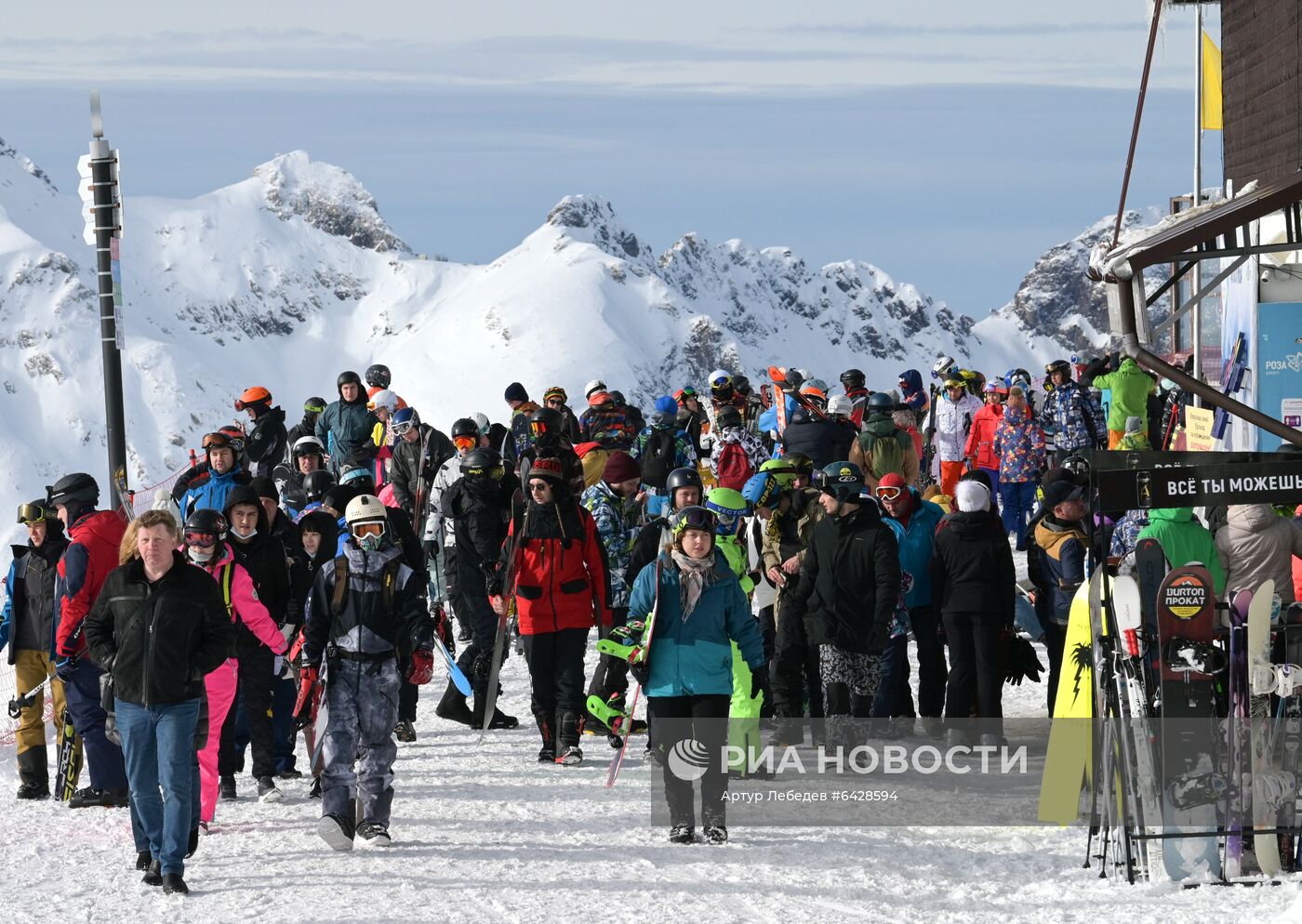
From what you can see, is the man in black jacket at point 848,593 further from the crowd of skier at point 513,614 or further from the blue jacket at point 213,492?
the blue jacket at point 213,492

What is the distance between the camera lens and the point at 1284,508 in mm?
8938

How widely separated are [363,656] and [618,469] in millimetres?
3098

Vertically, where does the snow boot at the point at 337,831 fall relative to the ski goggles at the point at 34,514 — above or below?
below

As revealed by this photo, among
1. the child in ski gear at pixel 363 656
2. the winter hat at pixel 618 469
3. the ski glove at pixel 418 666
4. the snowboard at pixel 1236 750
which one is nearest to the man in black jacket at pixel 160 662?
the child in ski gear at pixel 363 656

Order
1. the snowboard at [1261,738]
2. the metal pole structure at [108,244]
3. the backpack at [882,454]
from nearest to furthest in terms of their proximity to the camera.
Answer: the snowboard at [1261,738], the backpack at [882,454], the metal pole structure at [108,244]

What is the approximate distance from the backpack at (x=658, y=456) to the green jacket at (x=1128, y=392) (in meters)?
4.75

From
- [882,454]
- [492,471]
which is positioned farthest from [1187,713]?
[882,454]

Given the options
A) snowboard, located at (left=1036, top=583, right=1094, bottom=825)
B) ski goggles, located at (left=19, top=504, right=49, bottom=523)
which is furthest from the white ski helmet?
snowboard, located at (left=1036, top=583, right=1094, bottom=825)

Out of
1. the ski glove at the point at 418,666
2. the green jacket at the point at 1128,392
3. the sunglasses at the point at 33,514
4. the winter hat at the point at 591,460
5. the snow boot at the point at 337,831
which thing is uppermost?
the green jacket at the point at 1128,392

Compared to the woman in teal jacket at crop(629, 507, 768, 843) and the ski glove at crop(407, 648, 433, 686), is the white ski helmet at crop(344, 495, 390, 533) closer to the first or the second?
the ski glove at crop(407, 648, 433, 686)

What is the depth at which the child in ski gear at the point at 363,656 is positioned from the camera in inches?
307

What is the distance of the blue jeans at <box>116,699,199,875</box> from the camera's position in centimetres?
714

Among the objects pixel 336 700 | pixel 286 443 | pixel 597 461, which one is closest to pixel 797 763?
pixel 336 700

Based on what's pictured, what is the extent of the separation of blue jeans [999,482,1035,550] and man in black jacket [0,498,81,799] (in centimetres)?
958
